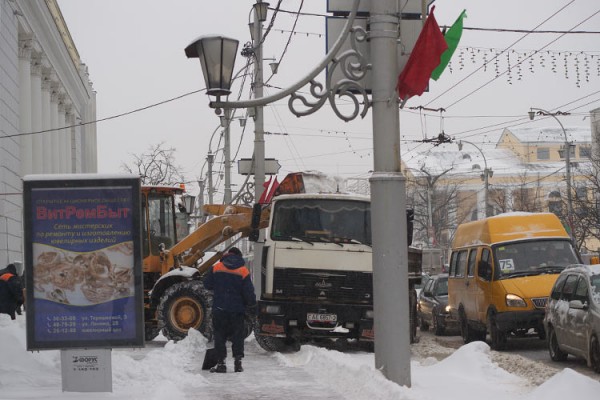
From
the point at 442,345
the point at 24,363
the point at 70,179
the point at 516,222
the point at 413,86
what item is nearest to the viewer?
the point at 70,179

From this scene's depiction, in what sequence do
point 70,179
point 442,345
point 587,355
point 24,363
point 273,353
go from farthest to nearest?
point 442,345, point 273,353, point 587,355, point 24,363, point 70,179

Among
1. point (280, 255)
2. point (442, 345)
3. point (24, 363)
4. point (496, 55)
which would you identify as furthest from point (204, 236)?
point (24, 363)

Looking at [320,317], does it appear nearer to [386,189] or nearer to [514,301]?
[514,301]

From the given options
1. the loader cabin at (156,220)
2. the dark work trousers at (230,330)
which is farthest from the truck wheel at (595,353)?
the loader cabin at (156,220)

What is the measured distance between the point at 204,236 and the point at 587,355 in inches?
347

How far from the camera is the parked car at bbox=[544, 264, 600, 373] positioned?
14.5 m

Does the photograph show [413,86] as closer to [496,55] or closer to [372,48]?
[372,48]

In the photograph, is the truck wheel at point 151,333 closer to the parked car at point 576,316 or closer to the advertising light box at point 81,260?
the parked car at point 576,316

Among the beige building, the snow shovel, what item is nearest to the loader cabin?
the snow shovel

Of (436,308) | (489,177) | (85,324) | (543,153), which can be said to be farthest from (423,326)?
(543,153)

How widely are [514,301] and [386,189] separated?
9014 mm

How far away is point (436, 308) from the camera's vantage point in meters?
26.3

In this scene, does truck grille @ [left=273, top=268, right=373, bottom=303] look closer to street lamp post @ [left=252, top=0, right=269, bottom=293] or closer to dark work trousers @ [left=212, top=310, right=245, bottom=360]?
dark work trousers @ [left=212, top=310, right=245, bottom=360]

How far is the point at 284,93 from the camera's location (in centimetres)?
1102
